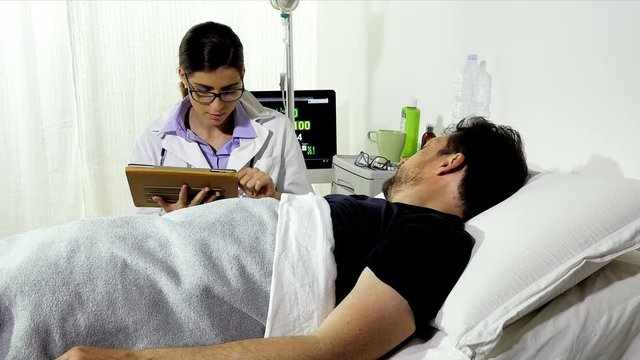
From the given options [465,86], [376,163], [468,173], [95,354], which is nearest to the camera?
[95,354]

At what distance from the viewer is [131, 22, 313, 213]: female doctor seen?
1.52 m

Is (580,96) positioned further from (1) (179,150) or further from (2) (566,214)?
(1) (179,150)

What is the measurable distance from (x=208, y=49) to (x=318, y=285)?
2.90ft

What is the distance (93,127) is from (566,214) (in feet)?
8.01

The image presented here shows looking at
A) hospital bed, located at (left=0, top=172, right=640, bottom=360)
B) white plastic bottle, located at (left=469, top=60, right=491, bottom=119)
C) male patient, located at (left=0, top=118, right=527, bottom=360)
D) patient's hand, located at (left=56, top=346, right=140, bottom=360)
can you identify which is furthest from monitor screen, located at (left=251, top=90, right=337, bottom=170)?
patient's hand, located at (left=56, top=346, right=140, bottom=360)

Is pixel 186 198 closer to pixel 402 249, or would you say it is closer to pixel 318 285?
pixel 318 285

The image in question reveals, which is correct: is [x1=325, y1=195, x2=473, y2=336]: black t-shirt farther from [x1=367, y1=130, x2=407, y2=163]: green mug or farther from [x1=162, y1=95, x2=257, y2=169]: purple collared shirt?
[x1=367, y1=130, x2=407, y2=163]: green mug

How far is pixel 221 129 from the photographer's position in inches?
68.9

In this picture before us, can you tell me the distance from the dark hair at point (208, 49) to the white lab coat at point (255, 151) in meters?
0.24

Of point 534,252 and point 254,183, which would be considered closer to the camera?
point 534,252

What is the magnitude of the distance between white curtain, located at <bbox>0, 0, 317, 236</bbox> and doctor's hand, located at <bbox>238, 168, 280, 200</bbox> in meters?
1.53

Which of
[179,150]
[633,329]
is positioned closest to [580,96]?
[633,329]

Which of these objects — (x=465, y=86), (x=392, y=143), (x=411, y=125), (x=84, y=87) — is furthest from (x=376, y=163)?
(x=84, y=87)

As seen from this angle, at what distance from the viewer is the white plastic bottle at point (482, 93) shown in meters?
1.76
